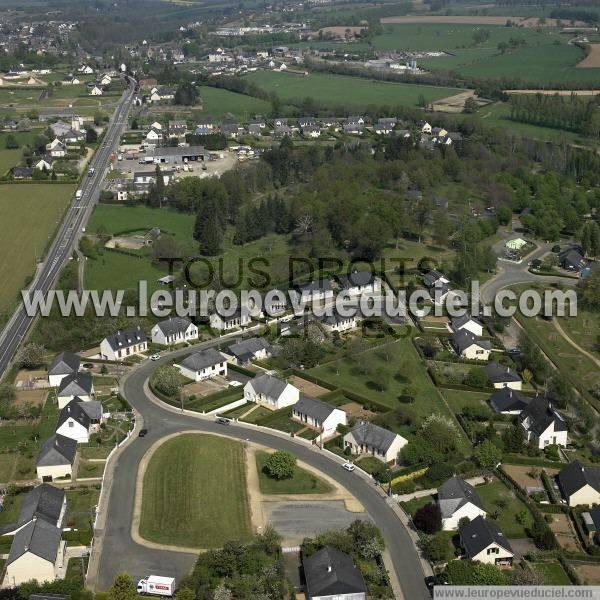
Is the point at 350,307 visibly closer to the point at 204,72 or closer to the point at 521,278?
the point at 521,278

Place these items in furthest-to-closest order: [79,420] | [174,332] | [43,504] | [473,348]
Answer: [174,332] < [473,348] < [79,420] < [43,504]

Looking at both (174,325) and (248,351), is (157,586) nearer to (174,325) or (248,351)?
(248,351)

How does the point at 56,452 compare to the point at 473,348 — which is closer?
the point at 56,452

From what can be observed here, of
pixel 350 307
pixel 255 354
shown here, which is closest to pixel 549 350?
pixel 350 307

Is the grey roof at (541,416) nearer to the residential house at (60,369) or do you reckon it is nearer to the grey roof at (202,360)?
the grey roof at (202,360)

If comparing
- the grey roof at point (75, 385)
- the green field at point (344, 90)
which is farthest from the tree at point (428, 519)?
the green field at point (344, 90)

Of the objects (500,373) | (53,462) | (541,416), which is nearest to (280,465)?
(53,462)

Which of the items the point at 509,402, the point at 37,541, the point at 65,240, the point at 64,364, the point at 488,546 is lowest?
the point at 65,240
